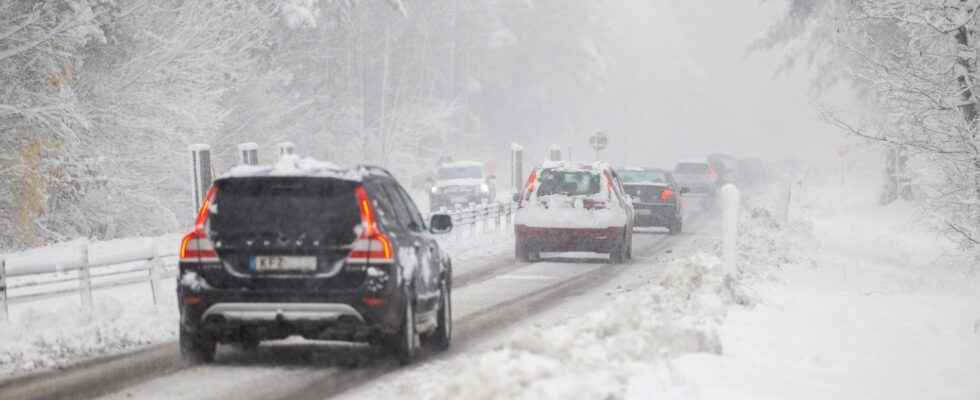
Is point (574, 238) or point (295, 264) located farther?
point (574, 238)

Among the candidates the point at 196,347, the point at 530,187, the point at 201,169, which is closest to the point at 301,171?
the point at 196,347

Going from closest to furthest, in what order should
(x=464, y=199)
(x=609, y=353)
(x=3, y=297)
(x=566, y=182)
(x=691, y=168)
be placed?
(x=609, y=353) < (x=3, y=297) < (x=566, y=182) < (x=464, y=199) < (x=691, y=168)

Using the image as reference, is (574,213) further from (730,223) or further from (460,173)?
(460,173)

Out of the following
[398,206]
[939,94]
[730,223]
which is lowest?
[730,223]

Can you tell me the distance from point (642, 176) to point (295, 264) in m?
23.1

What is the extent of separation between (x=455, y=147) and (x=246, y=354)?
61.3m

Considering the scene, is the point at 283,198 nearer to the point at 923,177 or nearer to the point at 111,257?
the point at 111,257

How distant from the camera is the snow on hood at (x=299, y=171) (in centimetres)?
988

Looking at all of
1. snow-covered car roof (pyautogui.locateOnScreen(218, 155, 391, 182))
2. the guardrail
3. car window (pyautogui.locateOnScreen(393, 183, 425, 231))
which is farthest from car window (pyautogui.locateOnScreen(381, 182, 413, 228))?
the guardrail

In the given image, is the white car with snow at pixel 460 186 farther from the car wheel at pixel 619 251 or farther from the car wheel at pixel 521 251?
the car wheel at pixel 619 251

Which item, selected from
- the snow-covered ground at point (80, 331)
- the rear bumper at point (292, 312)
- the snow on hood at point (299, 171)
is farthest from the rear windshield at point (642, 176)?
the rear bumper at point (292, 312)

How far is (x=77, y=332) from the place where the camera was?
11789 mm

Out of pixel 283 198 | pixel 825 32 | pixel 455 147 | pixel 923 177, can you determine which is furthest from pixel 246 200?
pixel 455 147

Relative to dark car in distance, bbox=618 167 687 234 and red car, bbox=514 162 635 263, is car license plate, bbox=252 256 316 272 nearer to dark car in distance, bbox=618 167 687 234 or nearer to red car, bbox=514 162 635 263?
red car, bbox=514 162 635 263
